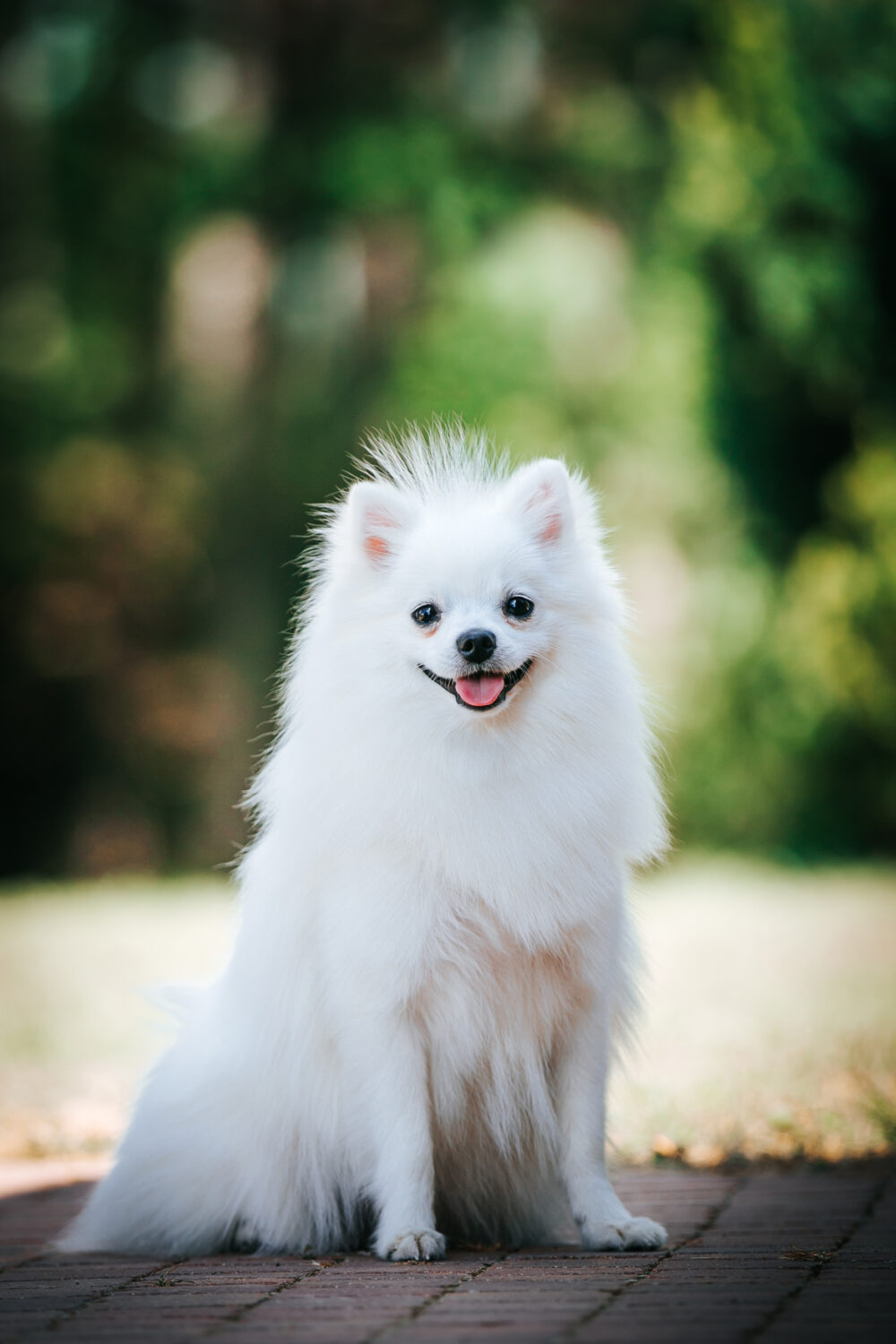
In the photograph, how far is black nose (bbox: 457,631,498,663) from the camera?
324cm

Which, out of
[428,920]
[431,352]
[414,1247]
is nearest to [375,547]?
[428,920]

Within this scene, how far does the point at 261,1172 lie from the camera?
3.54m

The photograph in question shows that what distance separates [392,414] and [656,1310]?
1326 cm

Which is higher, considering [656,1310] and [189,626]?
[189,626]

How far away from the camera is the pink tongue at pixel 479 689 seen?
3.28 meters

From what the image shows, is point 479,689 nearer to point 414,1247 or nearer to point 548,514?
point 548,514

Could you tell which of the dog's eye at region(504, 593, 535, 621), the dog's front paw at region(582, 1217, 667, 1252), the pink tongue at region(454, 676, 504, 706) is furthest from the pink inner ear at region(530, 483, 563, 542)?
the dog's front paw at region(582, 1217, 667, 1252)

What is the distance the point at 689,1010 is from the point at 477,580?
448cm

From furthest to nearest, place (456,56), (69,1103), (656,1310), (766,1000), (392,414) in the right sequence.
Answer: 1. (456,56)
2. (392,414)
3. (766,1000)
4. (69,1103)
5. (656,1310)

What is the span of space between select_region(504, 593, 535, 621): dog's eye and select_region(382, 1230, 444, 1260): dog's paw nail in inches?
57.2

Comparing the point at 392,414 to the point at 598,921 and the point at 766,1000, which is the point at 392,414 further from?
the point at 598,921

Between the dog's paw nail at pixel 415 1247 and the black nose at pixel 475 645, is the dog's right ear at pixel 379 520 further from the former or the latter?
the dog's paw nail at pixel 415 1247

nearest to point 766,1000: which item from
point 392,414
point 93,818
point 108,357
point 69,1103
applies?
point 69,1103

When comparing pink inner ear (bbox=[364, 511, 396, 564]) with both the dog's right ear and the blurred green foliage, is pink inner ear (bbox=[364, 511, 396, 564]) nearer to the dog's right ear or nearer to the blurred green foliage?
the dog's right ear
